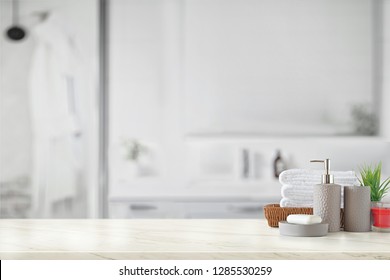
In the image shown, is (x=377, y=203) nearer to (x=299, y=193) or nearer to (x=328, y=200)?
(x=328, y=200)

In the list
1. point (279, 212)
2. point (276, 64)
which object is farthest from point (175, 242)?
point (276, 64)

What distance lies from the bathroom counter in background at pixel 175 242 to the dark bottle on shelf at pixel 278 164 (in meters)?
2.18

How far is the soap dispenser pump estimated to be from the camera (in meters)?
1.90

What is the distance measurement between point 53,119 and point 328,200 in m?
3.01

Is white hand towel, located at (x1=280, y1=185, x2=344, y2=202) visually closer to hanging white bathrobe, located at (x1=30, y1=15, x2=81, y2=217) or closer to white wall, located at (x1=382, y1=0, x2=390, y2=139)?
white wall, located at (x1=382, y1=0, x2=390, y2=139)

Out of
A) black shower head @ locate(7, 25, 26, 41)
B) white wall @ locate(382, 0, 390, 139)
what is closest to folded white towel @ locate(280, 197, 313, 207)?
white wall @ locate(382, 0, 390, 139)

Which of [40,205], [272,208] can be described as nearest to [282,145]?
[40,205]

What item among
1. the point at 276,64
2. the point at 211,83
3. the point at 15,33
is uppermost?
the point at 15,33

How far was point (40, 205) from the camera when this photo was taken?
14.5ft

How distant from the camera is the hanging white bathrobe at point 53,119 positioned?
4430 mm

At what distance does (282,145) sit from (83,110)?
1.62m

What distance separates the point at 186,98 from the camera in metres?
4.44

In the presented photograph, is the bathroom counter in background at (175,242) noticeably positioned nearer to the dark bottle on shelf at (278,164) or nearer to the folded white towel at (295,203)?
the folded white towel at (295,203)
